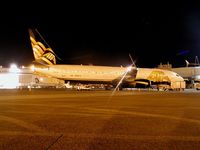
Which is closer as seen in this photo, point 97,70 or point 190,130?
point 190,130

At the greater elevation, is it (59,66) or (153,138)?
(59,66)

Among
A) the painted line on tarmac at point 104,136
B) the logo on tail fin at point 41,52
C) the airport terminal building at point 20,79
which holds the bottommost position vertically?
the painted line on tarmac at point 104,136

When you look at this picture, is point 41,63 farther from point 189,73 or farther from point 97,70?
point 189,73

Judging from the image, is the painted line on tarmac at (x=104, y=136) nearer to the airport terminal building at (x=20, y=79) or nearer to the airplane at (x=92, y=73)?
the airplane at (x=92, y=73)

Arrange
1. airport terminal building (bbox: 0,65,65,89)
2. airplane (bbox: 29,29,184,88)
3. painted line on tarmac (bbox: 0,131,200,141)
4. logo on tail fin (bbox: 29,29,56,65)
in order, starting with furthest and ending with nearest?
airport terminal building (bbox: 0,65,65,89)
airplane (bbox: 29,29,184,88)
logo on tail fin (bbox: 29,29,56,65)
painted line on tarmac (bbox: 0,131,200,141)

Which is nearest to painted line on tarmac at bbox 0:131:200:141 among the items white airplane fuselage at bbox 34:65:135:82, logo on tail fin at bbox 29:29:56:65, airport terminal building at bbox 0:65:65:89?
logo on tail fin at bbox 29:29:56:65

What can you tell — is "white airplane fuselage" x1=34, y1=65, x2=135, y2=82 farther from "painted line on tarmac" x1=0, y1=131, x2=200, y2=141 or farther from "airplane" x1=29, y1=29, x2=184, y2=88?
"painted line on tarmac" x1=0, y1=131, x2=200, y2=141

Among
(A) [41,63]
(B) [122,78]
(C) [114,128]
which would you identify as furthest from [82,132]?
(B) [122,78]

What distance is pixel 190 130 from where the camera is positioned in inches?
421

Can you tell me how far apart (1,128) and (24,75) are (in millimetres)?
62116

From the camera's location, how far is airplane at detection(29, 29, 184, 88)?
51062 mm

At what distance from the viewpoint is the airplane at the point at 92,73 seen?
5106cm

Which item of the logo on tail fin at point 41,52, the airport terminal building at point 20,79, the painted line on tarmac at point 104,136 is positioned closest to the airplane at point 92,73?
the logo on tail fin at point 41,52

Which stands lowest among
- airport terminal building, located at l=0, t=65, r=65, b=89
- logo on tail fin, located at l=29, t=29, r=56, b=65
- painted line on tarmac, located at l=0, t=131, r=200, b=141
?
painted line on tarmac, located at l=0, t=131, r=200, b=141
